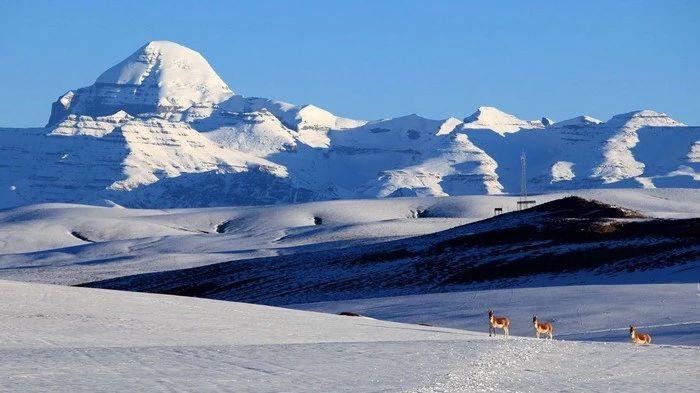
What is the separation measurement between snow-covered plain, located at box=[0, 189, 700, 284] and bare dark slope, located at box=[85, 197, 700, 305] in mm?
18643

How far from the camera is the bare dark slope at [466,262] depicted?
67.9 m

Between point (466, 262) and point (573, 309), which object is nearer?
point (573, 309)

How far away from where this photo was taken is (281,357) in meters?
27.2

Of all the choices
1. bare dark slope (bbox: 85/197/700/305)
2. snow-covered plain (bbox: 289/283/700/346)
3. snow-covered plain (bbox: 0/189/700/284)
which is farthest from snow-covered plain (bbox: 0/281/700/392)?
snow-covered plain (bbox: 0/189/700/284)

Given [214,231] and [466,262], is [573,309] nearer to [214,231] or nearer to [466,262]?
[466,262]

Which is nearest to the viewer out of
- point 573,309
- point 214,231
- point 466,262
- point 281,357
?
point 281,357

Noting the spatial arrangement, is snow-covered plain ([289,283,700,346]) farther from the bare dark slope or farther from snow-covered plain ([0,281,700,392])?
the bare dark slope

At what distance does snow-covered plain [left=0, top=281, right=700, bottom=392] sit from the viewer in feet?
76.2

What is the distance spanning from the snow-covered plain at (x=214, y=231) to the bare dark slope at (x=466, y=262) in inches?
734

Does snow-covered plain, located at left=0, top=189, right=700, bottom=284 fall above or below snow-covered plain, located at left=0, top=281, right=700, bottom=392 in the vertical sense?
above

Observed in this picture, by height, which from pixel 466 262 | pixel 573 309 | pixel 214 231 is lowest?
pixel 573 309

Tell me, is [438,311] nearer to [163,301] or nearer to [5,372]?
[163,301]

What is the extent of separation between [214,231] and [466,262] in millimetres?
105894

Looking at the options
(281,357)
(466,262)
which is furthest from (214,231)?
(281,357)
